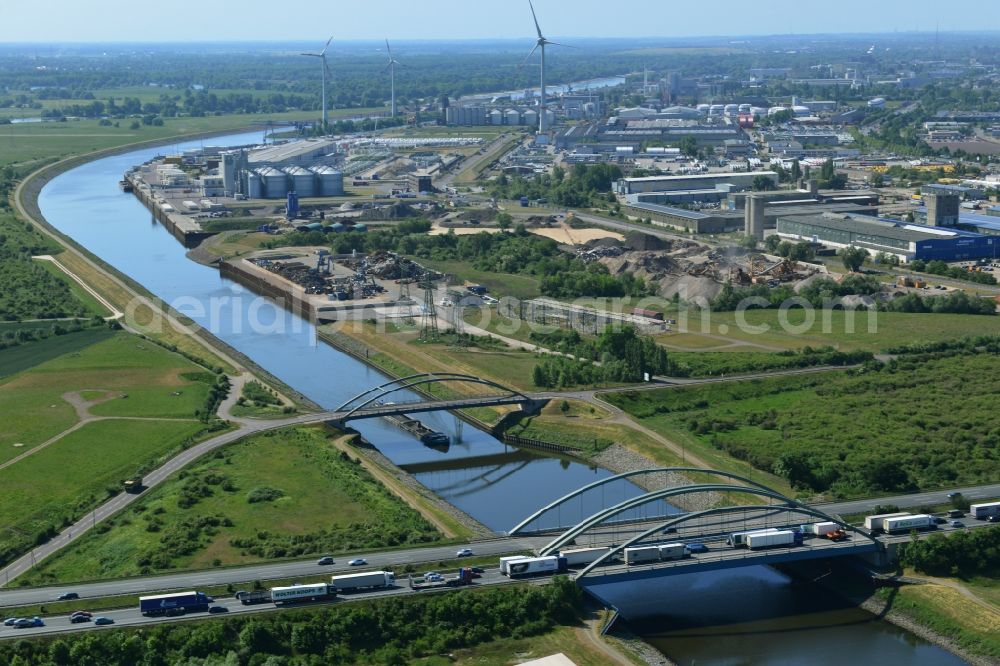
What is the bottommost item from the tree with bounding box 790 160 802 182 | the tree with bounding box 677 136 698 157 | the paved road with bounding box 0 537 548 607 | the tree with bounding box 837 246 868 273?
the paved road with bounding box 0 537 548 607

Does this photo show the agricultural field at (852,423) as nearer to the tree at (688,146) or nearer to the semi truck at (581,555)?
the semi truck at (581,555)

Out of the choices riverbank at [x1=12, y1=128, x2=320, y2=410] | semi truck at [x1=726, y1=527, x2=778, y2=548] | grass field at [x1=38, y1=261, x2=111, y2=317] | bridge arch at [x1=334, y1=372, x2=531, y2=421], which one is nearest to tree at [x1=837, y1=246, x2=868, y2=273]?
bridge arch at [x1=334, y1=372, x2=531, y2=421]

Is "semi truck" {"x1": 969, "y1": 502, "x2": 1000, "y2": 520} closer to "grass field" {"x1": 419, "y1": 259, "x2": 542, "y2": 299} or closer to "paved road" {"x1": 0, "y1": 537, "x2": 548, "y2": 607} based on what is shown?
"paved road" {"x1": 0, "y1": 537, "x2": 548, "y2": 607}

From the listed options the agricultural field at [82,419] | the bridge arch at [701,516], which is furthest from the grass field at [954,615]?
the agricultural field at [82,419]

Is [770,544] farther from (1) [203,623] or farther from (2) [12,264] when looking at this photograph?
(2) [12,264]

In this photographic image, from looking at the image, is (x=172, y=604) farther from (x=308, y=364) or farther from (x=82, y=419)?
(x=308, y=364)

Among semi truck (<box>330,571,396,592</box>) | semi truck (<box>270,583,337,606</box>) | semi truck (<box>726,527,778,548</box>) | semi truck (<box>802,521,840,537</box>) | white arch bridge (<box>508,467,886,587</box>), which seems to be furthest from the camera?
semi truck (<box>802,521,840,537</box>)

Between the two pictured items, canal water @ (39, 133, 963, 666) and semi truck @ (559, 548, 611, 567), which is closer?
canal water @ (39, 133, 963, 666)
